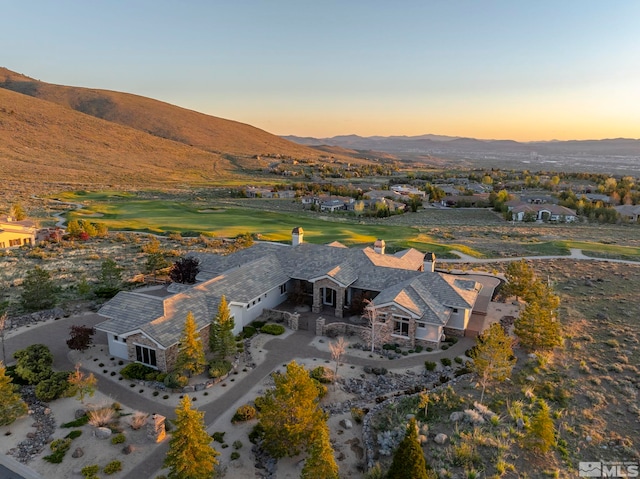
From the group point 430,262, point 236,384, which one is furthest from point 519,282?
point 236,384

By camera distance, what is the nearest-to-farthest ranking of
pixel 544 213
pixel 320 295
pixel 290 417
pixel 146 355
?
pixel 290 417 → pixel 146 355 → pixel 320 295 → pixel 544 213

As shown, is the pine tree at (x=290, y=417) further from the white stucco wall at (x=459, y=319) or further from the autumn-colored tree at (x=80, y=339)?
the white stucco wall at (x=459, y=319)

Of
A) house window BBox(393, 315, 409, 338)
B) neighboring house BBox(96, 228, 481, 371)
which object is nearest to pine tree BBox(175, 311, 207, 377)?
neighboring house BBox(96, 228, 481, 371)

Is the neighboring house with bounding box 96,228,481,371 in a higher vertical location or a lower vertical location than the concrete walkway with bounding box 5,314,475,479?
higher

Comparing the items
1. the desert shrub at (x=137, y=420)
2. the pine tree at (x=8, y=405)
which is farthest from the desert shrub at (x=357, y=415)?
the pine tree at (x=8, y=405)

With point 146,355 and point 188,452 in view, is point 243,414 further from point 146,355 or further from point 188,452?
point 146,355

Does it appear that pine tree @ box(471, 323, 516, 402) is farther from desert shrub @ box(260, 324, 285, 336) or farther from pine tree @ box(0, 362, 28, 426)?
pine tree @ box(0, 362, 28, 426)
